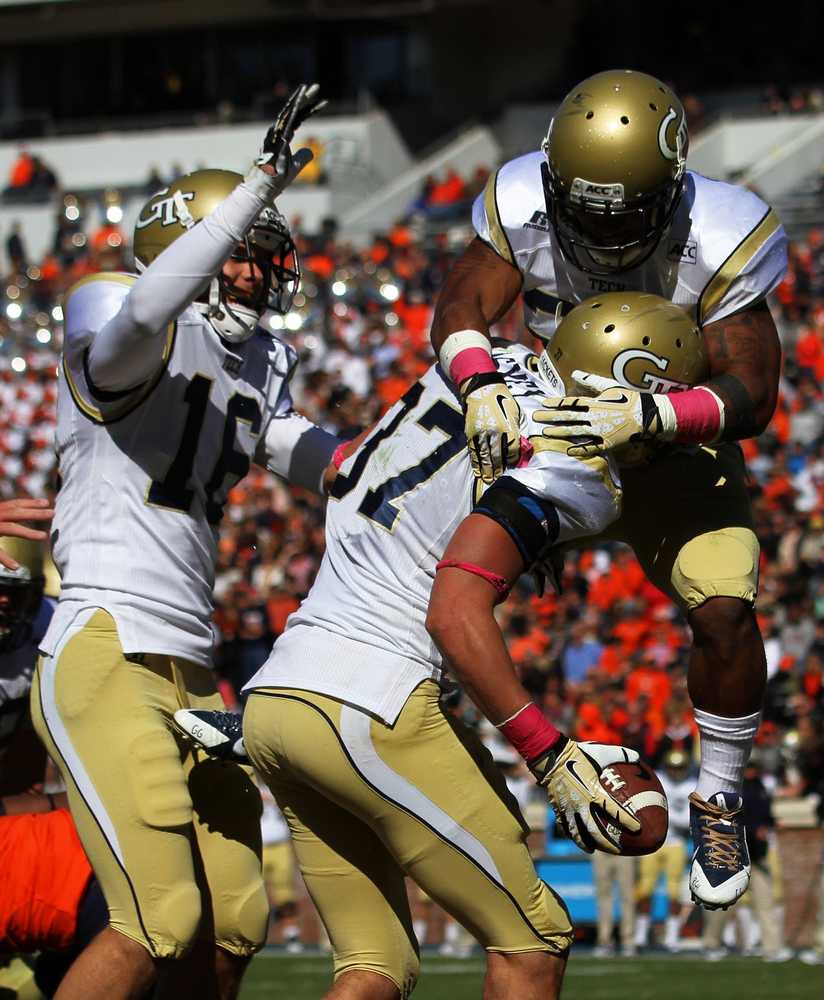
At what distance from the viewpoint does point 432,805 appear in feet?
12.6

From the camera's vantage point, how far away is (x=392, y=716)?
3842 mm

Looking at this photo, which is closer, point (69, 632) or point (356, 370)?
point (69, 632)

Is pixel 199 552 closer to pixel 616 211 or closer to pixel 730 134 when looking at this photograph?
pixel 616 211

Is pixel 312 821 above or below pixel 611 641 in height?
above

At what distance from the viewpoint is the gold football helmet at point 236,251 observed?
15.8 feet

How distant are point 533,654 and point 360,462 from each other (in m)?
8.58

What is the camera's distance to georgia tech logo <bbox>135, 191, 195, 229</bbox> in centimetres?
490

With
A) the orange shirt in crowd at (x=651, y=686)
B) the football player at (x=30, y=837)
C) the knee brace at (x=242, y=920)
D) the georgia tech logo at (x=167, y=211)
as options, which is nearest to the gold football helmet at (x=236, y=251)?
the georgia tech logo at (x=167, y=211)

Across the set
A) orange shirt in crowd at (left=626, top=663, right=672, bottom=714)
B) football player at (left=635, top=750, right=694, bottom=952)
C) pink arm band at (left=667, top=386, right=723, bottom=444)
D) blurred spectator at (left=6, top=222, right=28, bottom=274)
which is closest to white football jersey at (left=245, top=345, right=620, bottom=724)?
pink arm band at (left=667, top=386, right=723, bottom=444)

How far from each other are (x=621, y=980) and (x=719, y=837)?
4.71 m

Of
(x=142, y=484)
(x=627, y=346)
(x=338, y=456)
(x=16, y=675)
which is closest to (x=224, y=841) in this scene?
(x=142, y=484)

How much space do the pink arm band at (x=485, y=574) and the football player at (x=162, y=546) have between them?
3.36 feet

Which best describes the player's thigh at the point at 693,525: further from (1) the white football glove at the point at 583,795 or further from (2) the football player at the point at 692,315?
(1) the white football glove at the point at 583,795

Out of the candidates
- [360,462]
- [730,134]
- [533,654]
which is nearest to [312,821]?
[360,462]
